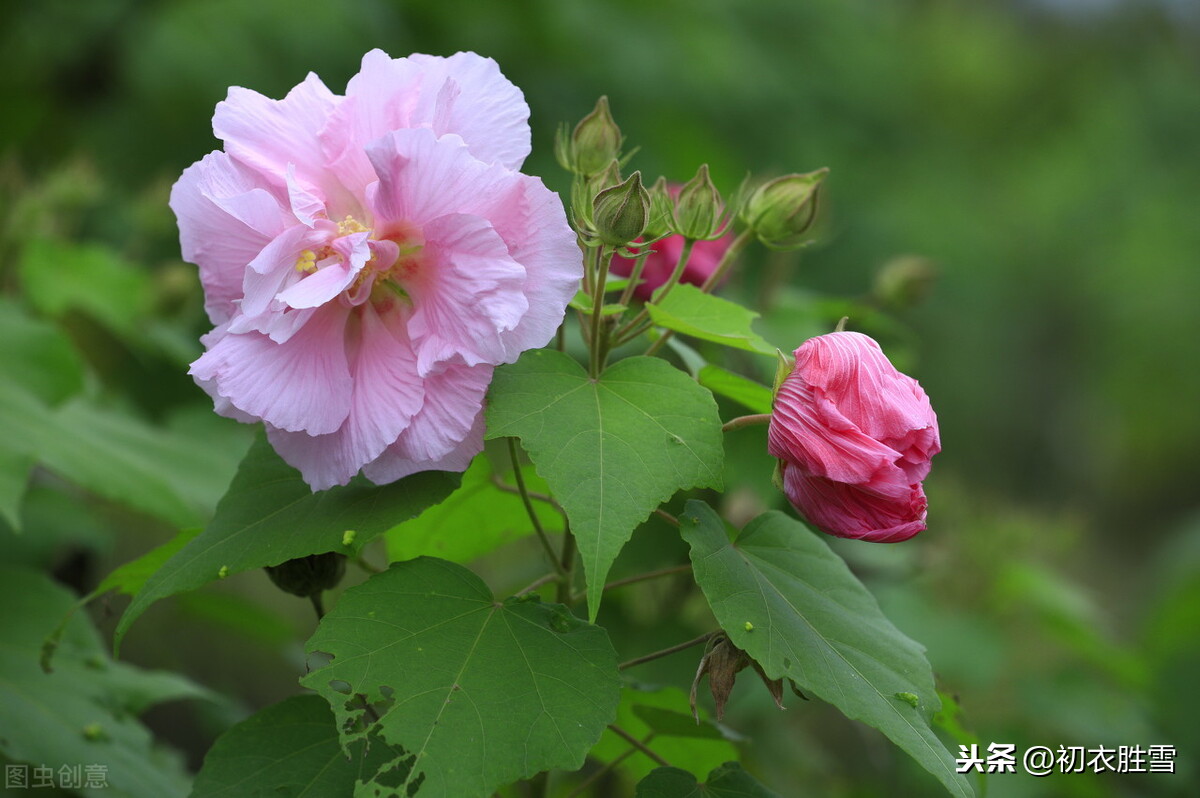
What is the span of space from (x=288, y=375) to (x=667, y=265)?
573 mm

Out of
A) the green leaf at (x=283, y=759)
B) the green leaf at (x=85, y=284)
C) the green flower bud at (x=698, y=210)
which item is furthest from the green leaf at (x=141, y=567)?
the green leaf at (x=85, y=284)

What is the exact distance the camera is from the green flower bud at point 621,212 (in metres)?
0.76

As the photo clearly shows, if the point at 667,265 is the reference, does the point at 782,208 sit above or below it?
above

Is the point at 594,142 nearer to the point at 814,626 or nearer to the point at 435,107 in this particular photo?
the point at 435,107

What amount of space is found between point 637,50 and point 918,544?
2362mm

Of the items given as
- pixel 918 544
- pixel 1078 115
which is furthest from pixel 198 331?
pixel 1078 115

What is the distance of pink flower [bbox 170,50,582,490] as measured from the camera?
730 millimetres

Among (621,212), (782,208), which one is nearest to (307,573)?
(621,212)

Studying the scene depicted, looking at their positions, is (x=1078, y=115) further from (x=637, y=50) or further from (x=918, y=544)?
(x=918, y=544)

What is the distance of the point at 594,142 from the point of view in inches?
35.3

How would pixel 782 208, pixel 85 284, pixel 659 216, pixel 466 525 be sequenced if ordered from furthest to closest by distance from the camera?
1. pixel 85 284
2. pixel 466 525
3. pixel 782 208
4. pixel 659 216

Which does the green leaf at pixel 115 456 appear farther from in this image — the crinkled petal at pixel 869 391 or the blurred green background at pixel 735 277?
the crinkled petal at pixel 869 391

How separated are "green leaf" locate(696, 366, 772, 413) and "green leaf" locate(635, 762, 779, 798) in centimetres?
30

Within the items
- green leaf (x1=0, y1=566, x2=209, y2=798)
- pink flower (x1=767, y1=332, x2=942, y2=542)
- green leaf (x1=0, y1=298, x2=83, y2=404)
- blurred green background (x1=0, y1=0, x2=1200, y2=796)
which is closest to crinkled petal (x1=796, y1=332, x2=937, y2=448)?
pink flower (x1=767, y1=332, x2=942, y2=542)
